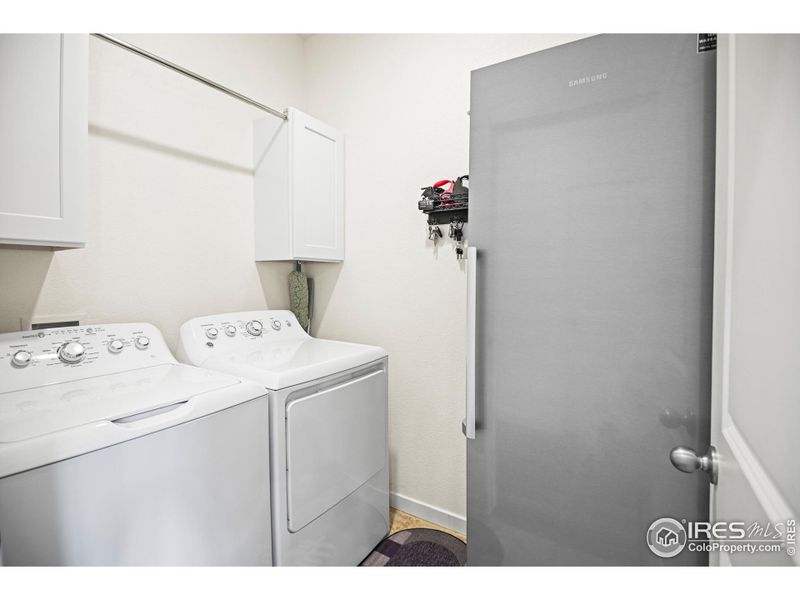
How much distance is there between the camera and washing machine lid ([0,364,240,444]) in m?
0.83

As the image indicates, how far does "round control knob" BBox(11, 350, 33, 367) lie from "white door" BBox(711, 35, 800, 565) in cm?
172

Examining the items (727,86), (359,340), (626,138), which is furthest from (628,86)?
(359,340)

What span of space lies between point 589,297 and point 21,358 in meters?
1.65

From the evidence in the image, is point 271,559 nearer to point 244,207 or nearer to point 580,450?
point 580,450

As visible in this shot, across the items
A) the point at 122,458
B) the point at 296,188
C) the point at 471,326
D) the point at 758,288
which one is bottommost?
the point at 122,458

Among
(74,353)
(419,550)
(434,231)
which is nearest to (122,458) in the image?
(74,353)

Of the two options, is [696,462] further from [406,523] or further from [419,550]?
[406,523]

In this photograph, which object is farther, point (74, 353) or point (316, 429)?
point (316, 429)

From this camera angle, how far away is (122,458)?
857 millimetres

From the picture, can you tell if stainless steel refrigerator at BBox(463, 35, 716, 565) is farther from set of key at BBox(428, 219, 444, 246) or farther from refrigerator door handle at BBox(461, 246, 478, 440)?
set of key at BBox(428, 219, 444, 246)

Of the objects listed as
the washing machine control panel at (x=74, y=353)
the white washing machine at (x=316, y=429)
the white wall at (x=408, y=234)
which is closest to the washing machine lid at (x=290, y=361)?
the white washing machine at (x=316, y=429)

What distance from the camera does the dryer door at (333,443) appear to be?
1.28 meters

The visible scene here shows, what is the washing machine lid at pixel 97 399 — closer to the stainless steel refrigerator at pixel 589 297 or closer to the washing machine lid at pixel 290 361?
the washing machine lid at pixel 290 361
